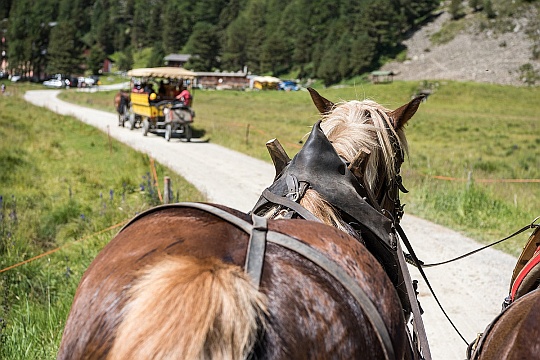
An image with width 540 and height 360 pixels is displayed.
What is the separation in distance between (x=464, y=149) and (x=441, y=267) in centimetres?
1699

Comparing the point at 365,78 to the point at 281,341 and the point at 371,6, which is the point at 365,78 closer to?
the point at 371,6

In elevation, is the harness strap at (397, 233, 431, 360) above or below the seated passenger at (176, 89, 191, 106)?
above

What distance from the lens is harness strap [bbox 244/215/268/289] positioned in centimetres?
163

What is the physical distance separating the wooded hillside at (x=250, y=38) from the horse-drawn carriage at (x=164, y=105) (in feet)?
206

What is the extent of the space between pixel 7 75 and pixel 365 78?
2097 inches

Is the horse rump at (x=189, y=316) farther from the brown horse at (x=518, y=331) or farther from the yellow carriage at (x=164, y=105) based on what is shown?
the yellow carriage at (x=164, y=105)

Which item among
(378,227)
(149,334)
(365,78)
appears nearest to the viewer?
(149,334)

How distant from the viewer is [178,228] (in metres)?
1.83

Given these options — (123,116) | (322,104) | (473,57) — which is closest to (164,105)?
(123,116)

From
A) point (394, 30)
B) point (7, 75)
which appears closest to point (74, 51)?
point (7, 75)

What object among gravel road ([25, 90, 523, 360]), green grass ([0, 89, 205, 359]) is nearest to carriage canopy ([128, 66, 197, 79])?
green grass ([0, 89, 205, 359])

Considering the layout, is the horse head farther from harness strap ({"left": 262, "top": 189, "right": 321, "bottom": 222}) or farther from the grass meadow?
the grass meadow

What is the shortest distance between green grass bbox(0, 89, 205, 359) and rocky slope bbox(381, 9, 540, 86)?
196 ft

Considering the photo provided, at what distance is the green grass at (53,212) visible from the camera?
4672 mm
